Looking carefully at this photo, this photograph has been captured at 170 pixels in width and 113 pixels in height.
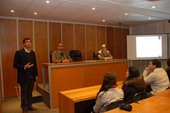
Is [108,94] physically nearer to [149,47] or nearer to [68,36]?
[68,36]

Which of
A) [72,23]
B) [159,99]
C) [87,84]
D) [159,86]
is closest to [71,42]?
[72,23]

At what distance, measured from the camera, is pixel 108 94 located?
211 cm

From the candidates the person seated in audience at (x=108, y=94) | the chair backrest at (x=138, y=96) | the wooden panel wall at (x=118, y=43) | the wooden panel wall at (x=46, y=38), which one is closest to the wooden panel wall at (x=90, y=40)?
the wooden panel wall at (x=46, y=38)

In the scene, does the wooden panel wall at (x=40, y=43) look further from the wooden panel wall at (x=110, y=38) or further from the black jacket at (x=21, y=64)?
the wooden panel wall at (x=110, y=38)

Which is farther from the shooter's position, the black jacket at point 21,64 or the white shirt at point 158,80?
the black jacket at point 21,64

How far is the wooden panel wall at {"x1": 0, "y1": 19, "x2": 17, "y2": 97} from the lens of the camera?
539 cm

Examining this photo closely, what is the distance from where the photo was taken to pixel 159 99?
7.27 feet

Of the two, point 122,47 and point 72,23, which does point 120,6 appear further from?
point 122,47

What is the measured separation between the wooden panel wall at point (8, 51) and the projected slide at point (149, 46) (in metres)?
4.70

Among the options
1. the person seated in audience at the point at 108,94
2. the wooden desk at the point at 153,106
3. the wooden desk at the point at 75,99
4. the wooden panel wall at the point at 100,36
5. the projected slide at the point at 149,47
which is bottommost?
the wooden desk at the point at 75,99

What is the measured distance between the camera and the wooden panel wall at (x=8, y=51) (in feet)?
17.7

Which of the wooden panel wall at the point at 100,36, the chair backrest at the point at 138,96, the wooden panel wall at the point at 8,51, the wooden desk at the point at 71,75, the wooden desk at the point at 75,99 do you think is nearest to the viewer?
the chair backrest at the point at 138,96

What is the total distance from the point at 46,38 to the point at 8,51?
1.38 m

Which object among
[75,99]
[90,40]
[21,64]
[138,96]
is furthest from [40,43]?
[138,96]
